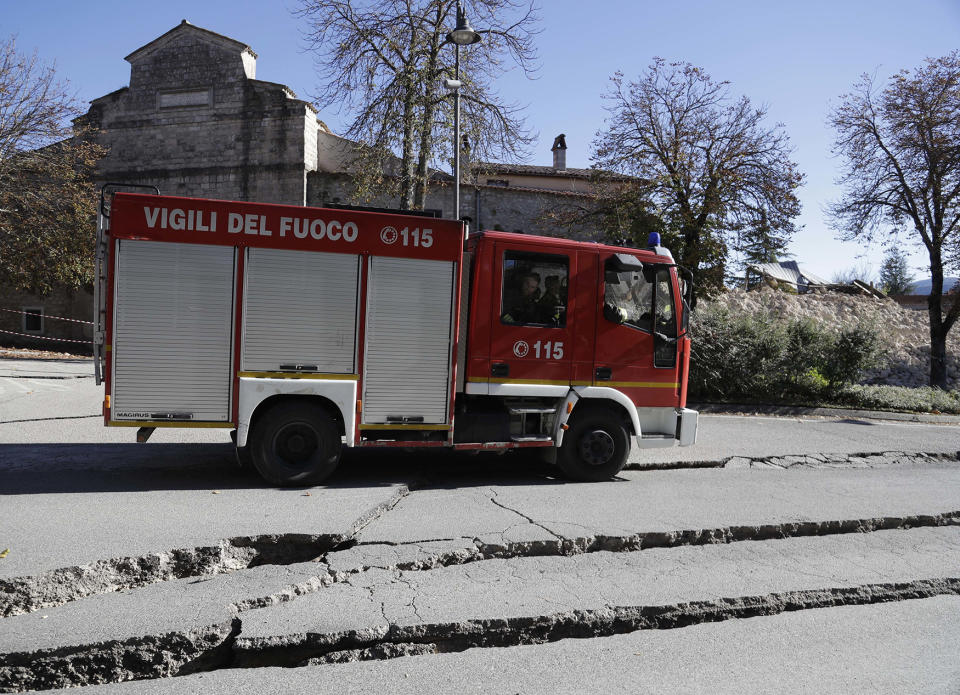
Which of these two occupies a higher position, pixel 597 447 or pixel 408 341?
→ pixel 408 341

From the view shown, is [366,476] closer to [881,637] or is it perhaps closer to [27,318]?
[881,637]

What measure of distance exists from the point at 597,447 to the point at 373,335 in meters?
2.87

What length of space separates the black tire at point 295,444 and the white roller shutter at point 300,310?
1.60 feet

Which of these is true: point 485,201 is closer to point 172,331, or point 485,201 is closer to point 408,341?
point 408,341

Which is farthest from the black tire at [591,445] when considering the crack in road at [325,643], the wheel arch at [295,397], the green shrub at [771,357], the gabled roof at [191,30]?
the gabled roof at [191,30]

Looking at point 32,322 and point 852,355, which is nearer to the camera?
point 852,355

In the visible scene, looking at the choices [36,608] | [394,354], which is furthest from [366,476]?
[36,608]

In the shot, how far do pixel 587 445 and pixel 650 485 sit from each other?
2.85 feet

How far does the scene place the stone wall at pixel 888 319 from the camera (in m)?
25.5

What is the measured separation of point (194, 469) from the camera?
24.9 feet

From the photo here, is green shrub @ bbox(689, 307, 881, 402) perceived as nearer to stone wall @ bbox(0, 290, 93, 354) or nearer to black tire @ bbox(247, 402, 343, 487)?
black tire @ bbox(247, 402, 343, 487)

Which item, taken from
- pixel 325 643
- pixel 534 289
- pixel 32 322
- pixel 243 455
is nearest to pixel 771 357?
pixel 534 289

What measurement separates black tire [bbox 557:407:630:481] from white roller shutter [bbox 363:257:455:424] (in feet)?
5.10

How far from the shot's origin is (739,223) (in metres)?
21.7
